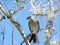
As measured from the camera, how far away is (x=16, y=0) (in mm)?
6965

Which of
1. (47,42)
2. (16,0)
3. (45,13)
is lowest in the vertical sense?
(47,42)

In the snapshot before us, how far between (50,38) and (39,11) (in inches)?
42.8

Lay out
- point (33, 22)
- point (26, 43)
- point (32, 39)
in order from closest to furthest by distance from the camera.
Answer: point (26, 43), point (32, 39), point (33, 22)

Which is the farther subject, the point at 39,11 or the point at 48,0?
the point at 48,0

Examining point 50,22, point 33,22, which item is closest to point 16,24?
point 50,22

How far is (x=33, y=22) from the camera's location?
9477mm

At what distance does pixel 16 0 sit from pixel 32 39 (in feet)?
4.33

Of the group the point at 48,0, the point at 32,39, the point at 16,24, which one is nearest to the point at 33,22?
the point at 48,0

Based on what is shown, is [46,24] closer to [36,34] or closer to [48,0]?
[36,34]

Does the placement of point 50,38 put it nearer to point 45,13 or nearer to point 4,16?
point 45,13

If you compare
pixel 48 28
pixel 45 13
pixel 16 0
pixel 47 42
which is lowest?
pixel 47 42

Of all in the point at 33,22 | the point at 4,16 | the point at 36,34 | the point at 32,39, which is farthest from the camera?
the point at 33,22

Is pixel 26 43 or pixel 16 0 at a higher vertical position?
pixel 16 0

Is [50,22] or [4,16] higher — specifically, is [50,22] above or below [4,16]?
below
